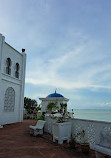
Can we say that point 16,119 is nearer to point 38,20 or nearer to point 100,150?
point 38,20

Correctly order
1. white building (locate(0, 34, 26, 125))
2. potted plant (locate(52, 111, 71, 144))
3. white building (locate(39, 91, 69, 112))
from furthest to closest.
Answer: white building (locate(39, 91, 69, 112)) → white building (locate(0, 34, 26, 125)) → potted plant (locate(52, 111, 71, 144))

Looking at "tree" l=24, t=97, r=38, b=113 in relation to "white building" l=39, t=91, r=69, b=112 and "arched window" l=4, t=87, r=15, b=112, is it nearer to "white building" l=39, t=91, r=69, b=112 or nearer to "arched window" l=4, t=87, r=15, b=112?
"white building" l=39, t=91, r=69, b=112

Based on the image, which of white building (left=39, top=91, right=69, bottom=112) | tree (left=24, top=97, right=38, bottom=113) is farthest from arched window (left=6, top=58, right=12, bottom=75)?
tree (left=24, top=97, right=38, bottom=113)

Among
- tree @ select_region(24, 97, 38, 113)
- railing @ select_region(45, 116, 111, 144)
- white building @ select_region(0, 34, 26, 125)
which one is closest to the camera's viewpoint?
railing @ select_region(45, 116, 111, 144)

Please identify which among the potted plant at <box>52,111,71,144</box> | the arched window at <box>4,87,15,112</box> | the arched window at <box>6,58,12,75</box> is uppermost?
the arched window at <box>6,58,12,75</box>

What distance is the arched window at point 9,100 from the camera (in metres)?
12.1

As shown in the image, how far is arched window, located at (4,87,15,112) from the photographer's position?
1209cm

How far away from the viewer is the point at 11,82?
12.8 m

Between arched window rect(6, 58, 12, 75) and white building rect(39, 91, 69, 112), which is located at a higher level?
arched window rect(6, 58, 12, 75)

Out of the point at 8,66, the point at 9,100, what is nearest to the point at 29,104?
the point at 9,100

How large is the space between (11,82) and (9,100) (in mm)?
1560

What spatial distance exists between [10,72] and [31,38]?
464 centimetres

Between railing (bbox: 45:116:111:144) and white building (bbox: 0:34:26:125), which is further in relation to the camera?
white building (bbox: 0:34:26:125)

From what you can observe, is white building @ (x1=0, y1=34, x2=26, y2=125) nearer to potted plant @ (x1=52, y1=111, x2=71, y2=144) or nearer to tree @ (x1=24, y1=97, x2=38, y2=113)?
tree @ (x1=24, y1=97, x2=38, y2=113)
